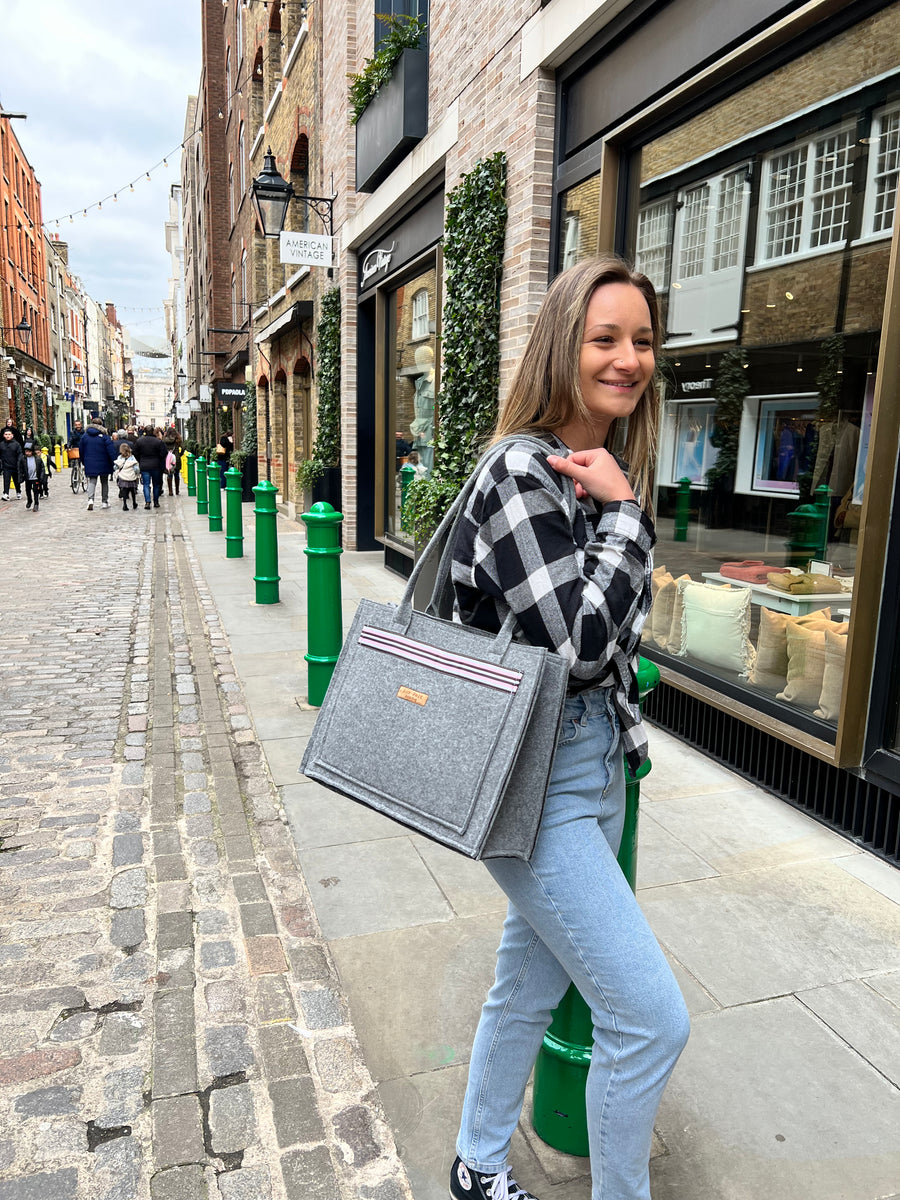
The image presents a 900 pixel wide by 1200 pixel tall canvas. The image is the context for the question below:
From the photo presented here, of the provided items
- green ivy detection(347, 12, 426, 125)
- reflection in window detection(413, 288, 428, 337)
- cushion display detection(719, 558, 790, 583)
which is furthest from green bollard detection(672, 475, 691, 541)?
green ivy detection(347, 12, 426, 125)

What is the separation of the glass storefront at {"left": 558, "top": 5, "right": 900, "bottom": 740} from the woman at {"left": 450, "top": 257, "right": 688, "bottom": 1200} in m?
2.52

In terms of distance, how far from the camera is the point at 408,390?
10.5 metres

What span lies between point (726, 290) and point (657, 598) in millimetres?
1872

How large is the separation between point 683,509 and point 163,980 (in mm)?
4069

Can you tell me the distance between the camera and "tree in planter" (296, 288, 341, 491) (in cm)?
1237

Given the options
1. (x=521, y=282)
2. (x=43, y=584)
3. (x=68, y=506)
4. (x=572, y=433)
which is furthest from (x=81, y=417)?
(x=572, y=433)

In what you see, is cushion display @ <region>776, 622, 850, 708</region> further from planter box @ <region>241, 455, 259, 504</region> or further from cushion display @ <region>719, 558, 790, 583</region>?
planter box @ <region>241, 455, 259, 504</region>

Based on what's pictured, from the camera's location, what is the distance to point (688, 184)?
500cm

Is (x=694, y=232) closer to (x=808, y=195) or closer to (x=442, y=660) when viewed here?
(x=808, y=195)

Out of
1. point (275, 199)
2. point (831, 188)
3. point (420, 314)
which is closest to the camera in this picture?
point (831, 188)

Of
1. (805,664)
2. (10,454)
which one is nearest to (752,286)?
(805,664)

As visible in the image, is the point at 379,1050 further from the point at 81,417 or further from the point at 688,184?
the point at 81,417

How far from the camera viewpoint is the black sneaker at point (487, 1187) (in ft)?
5.78

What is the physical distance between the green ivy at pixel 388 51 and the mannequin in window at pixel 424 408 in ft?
9.15
